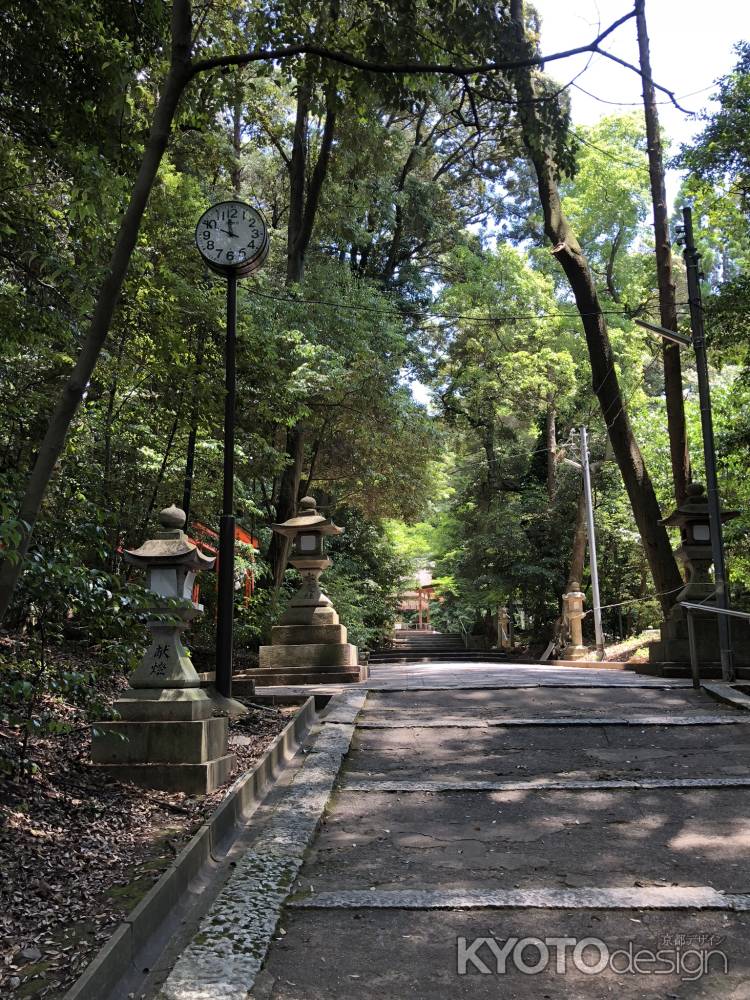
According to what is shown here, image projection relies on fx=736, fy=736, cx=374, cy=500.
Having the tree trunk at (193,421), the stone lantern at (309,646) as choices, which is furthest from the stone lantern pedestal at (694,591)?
the tree trunk at (193,421)

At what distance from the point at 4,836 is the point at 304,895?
140 cm

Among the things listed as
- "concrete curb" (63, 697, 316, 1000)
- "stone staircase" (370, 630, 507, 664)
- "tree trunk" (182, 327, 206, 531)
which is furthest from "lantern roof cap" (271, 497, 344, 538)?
"stone staircase" (370, 630, 507, 664)

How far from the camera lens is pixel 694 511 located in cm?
926

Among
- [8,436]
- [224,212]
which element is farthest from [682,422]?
[8,436]

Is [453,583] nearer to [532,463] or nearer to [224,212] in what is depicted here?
[532,463]

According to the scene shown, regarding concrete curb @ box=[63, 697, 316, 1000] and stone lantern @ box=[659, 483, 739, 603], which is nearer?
concrete curb @ box=[63, 697, 316, 1000]

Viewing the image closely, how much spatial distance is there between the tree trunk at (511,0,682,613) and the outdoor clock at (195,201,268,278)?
22.0 feet

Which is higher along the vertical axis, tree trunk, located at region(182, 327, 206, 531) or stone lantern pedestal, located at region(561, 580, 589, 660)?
tree trunk, located at region(182, 327, 206, 531)

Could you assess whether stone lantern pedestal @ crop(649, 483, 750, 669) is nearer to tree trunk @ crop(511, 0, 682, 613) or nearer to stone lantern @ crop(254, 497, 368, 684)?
tree trunk @ crop(511, 0, 682, 613)

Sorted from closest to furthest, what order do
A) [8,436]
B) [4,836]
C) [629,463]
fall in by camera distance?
[4,836]
[8,436]
[629,463]

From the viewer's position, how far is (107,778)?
448 centimetres

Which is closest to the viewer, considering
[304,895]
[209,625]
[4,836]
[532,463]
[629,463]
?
[304,895]

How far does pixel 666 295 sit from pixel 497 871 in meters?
11.5

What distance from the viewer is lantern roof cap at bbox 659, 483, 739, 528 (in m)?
9.25
